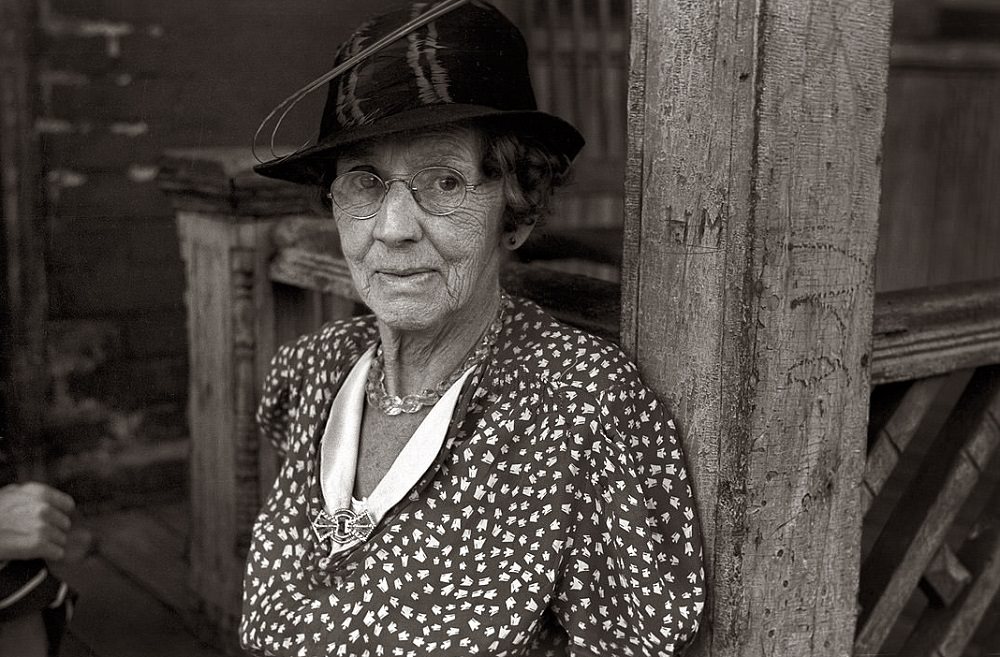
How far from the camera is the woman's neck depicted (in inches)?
70.7

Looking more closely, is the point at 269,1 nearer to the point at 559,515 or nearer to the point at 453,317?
the point at 453,317

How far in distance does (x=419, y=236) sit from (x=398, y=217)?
0.14 feet

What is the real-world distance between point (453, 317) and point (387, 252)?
17cm

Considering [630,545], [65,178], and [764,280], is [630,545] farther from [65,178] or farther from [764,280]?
[65,178]

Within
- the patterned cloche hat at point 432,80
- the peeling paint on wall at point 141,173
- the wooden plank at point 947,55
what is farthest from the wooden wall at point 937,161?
the patterned cloche hat at point 432,80

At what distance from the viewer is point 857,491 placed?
1.70m

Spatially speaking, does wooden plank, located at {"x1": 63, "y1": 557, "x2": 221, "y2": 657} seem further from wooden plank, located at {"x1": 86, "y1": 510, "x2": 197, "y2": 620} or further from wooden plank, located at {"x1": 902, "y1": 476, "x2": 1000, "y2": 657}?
wooden plank, located at {"x1": 902, "y1": 476, "x2": 1000, "y2": 657}

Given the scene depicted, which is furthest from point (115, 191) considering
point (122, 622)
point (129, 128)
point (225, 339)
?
point (122, 622)

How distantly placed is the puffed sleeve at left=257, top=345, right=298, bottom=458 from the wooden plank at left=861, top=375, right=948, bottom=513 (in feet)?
3.68

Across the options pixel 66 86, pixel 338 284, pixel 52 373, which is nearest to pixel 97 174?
pixel 66 86

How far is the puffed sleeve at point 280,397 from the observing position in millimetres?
2162

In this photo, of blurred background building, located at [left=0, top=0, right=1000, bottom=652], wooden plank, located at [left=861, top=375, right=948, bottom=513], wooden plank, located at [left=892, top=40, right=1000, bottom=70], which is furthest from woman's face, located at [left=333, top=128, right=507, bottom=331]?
wooden plank, located at [left=892, top=40, right=1000, bottom=70]

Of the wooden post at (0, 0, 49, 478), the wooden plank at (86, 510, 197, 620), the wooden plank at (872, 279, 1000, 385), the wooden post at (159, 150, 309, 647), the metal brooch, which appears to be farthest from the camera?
the wooden post at (0, 0, 49, 478)

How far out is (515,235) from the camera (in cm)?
182
